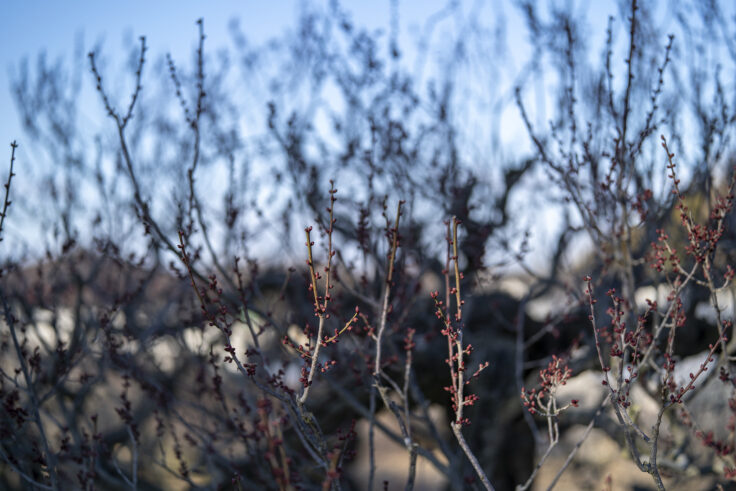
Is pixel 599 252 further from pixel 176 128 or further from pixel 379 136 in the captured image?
pixel 176 128

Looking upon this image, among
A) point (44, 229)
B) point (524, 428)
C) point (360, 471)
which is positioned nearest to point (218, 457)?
point (44, 229)

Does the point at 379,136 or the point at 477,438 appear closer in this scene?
the point at 379,136

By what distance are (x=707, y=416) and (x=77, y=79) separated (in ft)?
34.3

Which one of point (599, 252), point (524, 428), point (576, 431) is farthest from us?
point (576, 431)

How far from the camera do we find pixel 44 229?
237 inches

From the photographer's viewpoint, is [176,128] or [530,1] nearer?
[530,1]

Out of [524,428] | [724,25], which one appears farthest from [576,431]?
[724,25]

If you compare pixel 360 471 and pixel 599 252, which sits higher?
pixel 360 471

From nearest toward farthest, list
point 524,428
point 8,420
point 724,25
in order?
point 8,420 < point 724,25 < point 524,428

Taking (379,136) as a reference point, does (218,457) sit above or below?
below

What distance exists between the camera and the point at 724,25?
15.0ft

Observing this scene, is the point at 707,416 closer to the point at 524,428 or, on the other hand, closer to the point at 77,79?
the point at 524,428

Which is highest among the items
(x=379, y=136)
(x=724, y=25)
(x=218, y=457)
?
(x=724, y=25)

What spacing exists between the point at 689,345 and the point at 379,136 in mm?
4227
